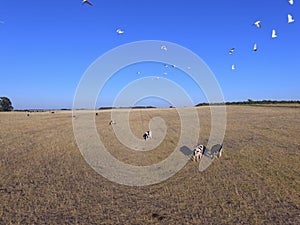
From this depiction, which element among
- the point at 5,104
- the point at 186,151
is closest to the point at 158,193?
the point at 186,151

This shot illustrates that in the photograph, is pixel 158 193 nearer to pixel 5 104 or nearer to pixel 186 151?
pixel 186 151

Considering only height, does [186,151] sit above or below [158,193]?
above

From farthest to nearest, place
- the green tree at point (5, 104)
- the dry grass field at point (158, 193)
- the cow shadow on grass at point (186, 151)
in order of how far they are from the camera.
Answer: the green tree at point (5, 104) < the cow shadow on grass at point (186, 151) < the dry grass field at point (158, 193)

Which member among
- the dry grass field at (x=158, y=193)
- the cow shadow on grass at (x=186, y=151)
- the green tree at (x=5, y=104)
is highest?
the green tree at (x=5, y=104)

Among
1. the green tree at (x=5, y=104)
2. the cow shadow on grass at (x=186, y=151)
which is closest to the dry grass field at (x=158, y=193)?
the cow shadow on grass at (x=186, y=151)

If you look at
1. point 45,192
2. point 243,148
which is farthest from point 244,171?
point 45,192

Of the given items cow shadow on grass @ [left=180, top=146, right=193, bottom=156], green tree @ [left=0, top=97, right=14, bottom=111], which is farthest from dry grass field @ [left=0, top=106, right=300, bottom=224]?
green tree @ [left=0, top=97, right=14, bottom=111]

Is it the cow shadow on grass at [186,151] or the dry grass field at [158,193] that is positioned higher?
the cow shadow on grass at [186,151]

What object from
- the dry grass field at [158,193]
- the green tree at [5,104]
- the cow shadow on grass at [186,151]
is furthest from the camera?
the green tree at [5,104]

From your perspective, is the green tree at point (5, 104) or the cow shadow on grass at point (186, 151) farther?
the green tree at point (5, 104)

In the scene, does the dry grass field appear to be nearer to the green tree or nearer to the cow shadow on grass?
the cow shadow on grass

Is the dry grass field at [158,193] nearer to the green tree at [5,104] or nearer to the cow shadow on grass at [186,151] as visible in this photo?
the cow shadow on grass at [186,151]

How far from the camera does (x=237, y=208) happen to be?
8492 millimetres

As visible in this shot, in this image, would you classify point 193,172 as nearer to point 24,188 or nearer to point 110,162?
point 110,162
